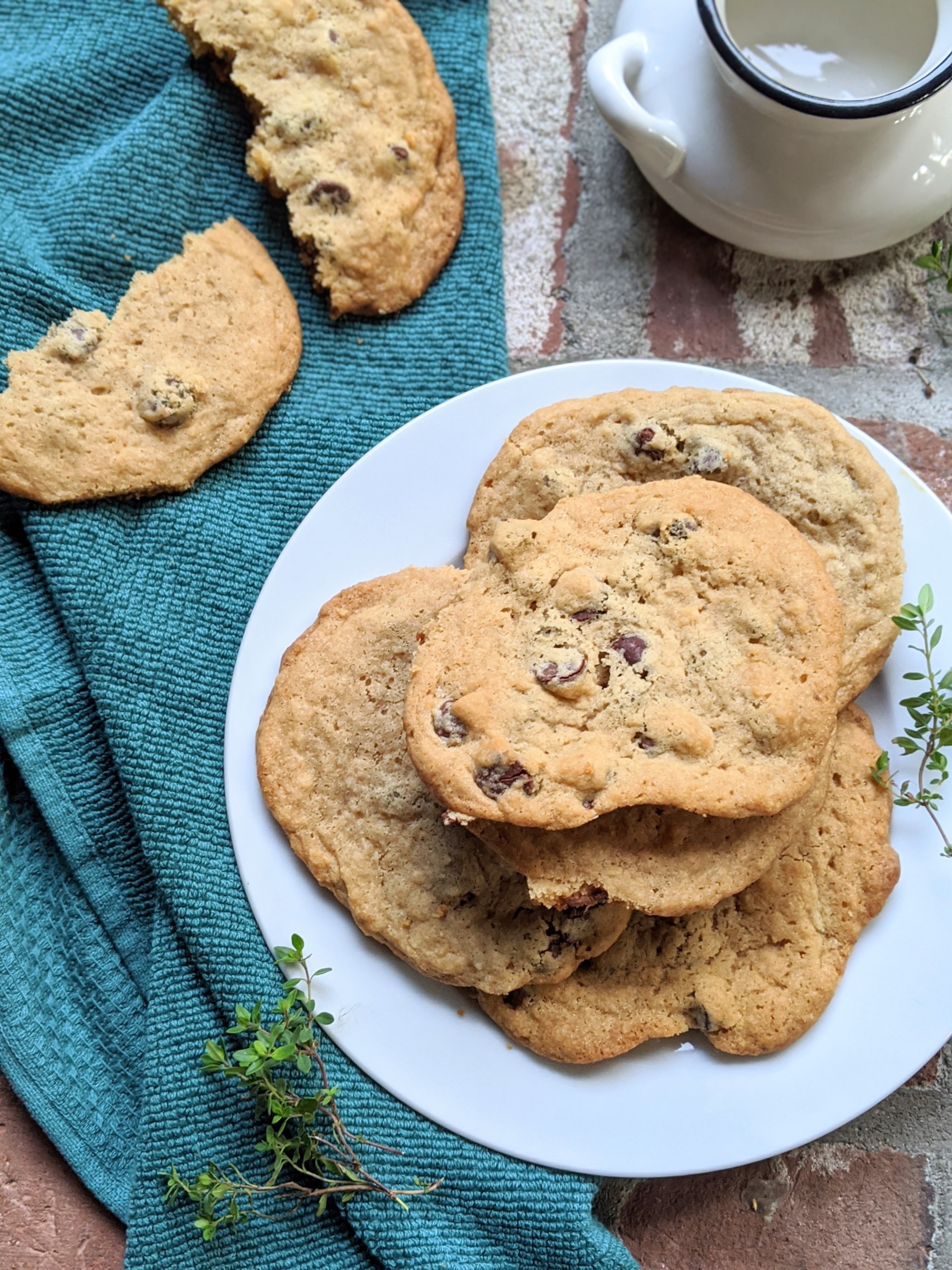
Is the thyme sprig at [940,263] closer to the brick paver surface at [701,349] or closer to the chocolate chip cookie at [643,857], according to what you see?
the brick paver surface at [701,349]

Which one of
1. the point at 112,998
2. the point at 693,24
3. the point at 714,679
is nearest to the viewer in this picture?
the point at 714,679

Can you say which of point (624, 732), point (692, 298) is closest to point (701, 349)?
point (692, 298)

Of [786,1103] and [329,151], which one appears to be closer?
[786,1103]

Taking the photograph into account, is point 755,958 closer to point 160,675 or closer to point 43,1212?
point 160,675

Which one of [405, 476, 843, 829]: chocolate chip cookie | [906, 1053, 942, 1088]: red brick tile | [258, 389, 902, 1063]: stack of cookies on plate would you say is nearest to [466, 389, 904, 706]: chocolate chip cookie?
[258, 389, 902, 1063]: stack of cookies on plate

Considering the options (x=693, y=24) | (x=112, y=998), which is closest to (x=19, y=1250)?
(x=112, y=998)

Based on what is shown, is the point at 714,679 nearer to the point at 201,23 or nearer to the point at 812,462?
the point at 812,462

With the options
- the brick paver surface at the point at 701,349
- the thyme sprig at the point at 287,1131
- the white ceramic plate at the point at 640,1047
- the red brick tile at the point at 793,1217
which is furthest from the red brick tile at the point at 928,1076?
the thyme sprig at the point at 287,1131
